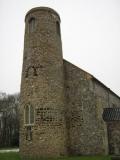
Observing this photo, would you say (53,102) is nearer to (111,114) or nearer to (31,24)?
(31,24)

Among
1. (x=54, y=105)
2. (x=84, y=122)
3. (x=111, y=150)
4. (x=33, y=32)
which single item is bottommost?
(x=111, y=150)

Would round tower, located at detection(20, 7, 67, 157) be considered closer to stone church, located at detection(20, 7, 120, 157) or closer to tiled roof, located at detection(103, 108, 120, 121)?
stone church, located at detection(20, 7, 120, 157)

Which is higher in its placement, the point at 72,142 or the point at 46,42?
the point at 46,42

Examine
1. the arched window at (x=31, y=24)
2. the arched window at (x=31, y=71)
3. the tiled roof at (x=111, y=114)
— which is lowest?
the tiled roof at (x=111, y=114)

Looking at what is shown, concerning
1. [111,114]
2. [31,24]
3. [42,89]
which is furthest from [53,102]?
[111,114]

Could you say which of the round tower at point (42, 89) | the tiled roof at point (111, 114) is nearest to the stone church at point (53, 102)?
the round tower at point (42, 89)

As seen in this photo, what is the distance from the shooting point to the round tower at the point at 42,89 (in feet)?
59.6

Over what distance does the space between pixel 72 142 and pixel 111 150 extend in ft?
15.7

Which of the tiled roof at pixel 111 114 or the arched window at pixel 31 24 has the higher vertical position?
the arched window at pixel 31 24

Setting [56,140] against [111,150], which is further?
[111,150]

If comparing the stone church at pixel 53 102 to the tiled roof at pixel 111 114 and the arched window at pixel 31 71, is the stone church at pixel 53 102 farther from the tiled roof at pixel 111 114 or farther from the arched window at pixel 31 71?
the tiled roof at pixel 111 114

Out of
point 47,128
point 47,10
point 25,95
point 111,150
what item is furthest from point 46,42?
point 111,150

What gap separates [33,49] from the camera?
20156 millimetres

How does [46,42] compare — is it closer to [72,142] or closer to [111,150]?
[72,142]
